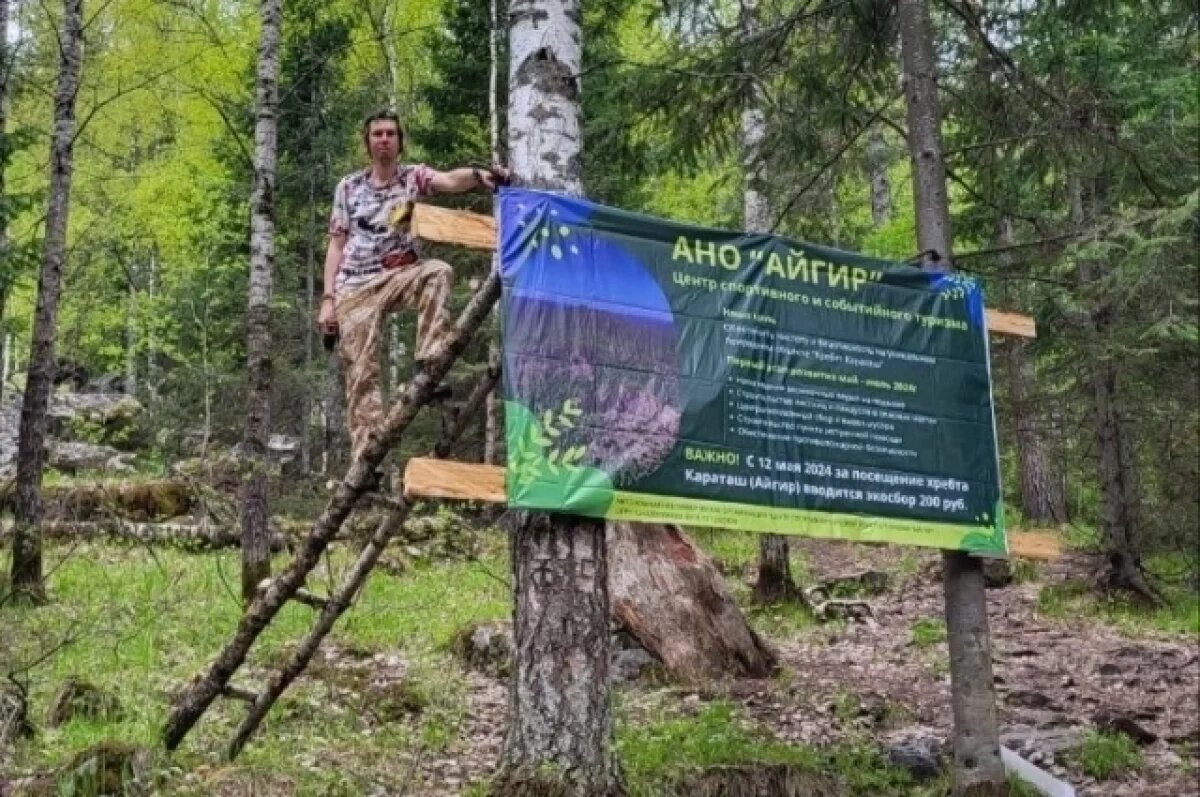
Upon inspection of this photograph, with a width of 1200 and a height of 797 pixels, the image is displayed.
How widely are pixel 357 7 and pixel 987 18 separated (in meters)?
10.8

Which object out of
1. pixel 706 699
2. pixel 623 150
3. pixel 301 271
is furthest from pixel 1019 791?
pixel 301 271

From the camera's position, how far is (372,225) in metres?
5.79

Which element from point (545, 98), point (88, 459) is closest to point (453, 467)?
point (545, 98)

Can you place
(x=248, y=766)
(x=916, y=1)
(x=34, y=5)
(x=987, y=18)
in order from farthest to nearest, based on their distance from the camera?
1. (x=34, y=5)
2. (x=987, y=18)
3. (x=916, y=1)
4. (x=248, y=766)

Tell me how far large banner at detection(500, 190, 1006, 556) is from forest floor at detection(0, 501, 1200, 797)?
1651mm

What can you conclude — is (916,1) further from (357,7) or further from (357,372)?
(357,7)

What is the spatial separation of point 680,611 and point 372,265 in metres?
4.47

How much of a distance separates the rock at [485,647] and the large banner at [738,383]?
3.79m

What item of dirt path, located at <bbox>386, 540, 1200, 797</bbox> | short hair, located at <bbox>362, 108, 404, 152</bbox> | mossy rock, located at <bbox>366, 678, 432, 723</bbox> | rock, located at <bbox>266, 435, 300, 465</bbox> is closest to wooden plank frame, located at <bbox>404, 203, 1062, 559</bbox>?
short hair, located at <bbox>362, 108, 404, 152</bbox>

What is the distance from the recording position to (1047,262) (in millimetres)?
9664

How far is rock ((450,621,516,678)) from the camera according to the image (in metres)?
8.59

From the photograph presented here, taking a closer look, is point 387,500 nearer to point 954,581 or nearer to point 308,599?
point 308,599

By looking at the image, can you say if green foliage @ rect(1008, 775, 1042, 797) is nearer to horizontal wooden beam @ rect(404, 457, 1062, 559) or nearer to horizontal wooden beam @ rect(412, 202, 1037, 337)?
horizontal wooden beam @ rect(404, 457, 1062, 559)

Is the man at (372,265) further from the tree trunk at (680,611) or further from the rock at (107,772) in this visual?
the tree trunk at (680,611)
